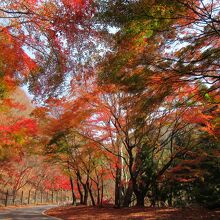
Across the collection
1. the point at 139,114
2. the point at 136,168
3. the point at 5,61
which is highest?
the point at 5,61

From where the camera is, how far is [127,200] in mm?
19219

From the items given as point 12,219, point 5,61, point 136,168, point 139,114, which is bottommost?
point 12,219

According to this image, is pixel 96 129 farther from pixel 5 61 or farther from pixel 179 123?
pixel 5 61

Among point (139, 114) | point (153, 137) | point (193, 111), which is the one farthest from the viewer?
point (153, 137)

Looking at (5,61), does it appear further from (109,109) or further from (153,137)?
(153,137)

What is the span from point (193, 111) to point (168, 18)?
8766 mm

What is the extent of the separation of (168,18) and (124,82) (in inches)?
109

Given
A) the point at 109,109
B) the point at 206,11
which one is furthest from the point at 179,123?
the point at 206,11

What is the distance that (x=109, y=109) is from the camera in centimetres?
1689

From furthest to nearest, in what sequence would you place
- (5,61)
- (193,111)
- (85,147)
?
(85,147) → (193,111) → (5,61)

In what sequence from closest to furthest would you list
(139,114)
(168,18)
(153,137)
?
(168,18) → (139,114) → (153,137)

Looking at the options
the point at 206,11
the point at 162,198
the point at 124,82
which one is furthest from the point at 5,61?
the point at 162,198

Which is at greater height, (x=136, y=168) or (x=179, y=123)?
(x=179, y=123)

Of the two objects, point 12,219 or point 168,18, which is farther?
point 12,219
